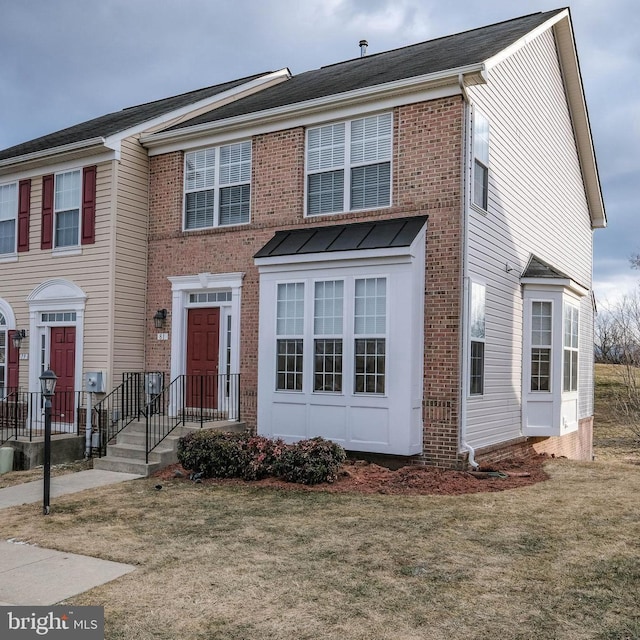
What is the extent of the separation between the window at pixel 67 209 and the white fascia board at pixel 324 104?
174 centimetres

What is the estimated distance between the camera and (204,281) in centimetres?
1286

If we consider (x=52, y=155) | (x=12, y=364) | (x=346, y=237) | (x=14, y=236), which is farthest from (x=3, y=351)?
(x=346, y=237)

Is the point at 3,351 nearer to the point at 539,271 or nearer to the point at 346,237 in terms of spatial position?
the point at 346,237

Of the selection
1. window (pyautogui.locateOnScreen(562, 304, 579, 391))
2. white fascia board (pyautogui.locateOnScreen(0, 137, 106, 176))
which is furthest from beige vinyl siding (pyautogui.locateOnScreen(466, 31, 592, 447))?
white fascia board (pyautogui.locateOnScreen(0, 137, 106, 176))

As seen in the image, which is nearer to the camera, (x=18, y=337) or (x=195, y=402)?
(x=195, y=402)

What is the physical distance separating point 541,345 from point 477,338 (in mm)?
2714

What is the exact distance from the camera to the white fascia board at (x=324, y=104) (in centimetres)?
1028

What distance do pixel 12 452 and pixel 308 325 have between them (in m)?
5.80

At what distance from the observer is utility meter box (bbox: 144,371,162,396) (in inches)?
502

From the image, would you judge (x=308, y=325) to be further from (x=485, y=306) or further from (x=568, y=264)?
(x=568, y=264)

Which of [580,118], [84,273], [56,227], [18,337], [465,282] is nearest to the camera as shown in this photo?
[465,282]

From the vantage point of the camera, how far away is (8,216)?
49.5 ft

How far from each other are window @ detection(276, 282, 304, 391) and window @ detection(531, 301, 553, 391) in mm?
4808

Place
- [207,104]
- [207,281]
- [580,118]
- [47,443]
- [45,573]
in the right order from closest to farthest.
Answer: [45,573], [47,443], [207,281], [207,104], [580,118]
